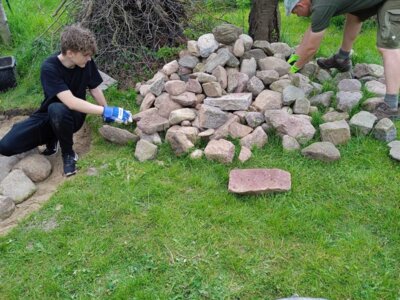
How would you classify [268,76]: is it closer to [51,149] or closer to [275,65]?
[275,65]

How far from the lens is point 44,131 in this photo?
3.48m

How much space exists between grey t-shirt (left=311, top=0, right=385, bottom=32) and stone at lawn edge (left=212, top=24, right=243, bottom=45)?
81 centimetres

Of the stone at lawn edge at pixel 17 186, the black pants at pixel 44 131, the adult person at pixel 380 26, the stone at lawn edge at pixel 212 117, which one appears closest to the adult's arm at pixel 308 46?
the adult person at pixel 380 26

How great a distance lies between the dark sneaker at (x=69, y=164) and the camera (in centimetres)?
334

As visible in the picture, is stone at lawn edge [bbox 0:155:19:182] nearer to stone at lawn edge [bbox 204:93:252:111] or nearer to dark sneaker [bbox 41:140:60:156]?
dark sneaker [bbox 41:140:60:156]

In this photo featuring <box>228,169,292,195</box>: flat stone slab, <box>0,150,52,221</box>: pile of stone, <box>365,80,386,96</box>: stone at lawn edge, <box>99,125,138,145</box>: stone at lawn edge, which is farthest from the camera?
<box>365,80,386,96</box>: stone at lawn edge

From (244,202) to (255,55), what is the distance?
6.03 feet

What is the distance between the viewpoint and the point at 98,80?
3623mm

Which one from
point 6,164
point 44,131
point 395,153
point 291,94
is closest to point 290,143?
point 291,94

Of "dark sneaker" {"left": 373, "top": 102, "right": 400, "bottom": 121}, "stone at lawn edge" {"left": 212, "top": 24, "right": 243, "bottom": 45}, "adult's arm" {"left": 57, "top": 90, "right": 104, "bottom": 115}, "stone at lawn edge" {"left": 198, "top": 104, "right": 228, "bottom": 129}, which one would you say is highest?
"stone at lawn edge" {"left": 212, "top": 24, "right": 243, "bottom": 45}

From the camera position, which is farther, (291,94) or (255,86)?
(255,86)

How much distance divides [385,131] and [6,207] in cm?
286

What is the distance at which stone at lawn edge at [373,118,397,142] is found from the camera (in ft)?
11.0

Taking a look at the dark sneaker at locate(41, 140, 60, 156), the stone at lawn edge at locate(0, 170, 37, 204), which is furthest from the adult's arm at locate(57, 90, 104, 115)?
the stone at lawn edge at locate(0, 170, 37, 204)
